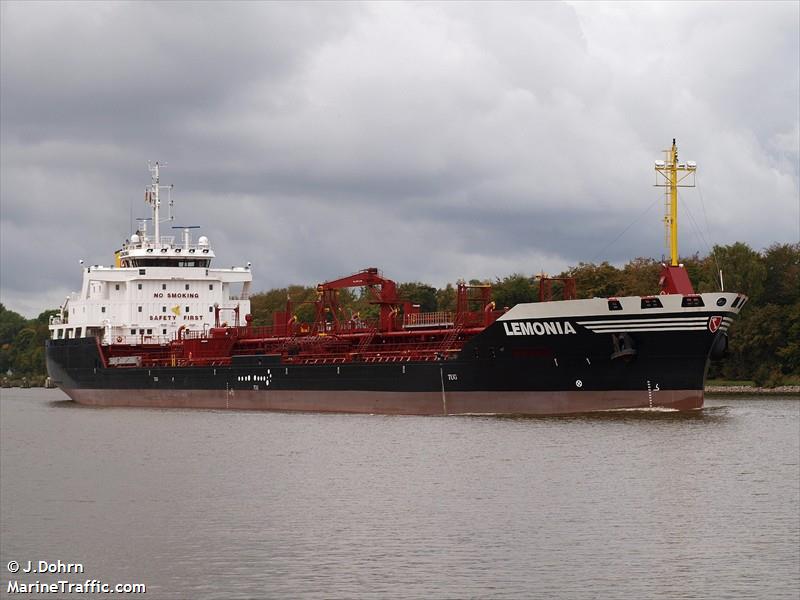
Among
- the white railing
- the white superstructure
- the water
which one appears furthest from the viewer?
the white superstructure

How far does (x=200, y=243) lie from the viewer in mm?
54844

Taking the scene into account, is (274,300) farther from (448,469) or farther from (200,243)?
(448,469)

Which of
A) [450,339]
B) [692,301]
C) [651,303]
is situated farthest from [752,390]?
[651,303]

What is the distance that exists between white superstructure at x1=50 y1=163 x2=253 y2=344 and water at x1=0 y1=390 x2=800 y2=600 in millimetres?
21207

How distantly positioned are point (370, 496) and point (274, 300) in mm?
93145

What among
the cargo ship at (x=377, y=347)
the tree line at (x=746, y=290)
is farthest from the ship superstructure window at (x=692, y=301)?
the tree line at (x=746, y=290)

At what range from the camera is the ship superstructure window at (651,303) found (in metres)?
32.8

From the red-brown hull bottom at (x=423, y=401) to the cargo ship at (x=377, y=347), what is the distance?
5 centimetres

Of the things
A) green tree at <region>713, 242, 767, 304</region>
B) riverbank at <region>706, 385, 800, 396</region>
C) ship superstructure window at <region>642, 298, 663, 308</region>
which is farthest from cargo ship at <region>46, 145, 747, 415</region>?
green tree at <region>713, 242, 767, 304</region>

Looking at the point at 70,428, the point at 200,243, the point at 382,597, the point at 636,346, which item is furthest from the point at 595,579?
the point at 200,243

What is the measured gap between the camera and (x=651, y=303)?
32906 mm

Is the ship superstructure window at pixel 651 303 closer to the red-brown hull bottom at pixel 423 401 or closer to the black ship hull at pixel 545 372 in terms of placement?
the black ship hull at pixel 545 372

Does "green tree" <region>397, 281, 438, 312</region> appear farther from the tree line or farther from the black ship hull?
the black ship hull

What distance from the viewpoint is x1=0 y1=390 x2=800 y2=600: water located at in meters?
15.5
